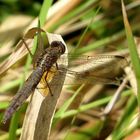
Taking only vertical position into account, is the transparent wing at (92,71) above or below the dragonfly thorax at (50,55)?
below

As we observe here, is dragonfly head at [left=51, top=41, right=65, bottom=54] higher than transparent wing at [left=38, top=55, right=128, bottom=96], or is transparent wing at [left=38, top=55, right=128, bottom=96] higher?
dragonfly head at [left=51, top=41, right=65, bottom=54]

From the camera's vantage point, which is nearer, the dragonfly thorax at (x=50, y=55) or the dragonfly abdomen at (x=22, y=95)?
the dragonfly abdomen at (x=22, y=95)

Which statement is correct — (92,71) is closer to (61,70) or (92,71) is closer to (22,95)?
(61,70)

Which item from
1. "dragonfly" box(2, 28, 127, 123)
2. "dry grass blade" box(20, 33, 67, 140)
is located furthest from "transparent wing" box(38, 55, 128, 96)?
"dry grass blade" box(20, 33, 67, 140)

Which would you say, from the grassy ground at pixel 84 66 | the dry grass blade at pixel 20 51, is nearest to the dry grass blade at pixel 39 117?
the grassy ground at pixel 84 66

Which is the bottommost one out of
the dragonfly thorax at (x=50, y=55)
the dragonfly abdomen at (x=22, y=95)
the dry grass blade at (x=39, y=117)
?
the dry grass blade at (x=39, y=117)

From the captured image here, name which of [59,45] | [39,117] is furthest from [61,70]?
[39,117]

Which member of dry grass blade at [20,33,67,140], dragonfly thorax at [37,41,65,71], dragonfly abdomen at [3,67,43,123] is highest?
dragonfly thorax at [37,41,65,71]

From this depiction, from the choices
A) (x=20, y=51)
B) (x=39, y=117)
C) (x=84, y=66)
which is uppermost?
(x=20, y=51)

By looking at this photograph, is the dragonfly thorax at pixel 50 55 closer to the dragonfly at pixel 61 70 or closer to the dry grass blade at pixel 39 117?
the dragonfly at pixel 61 70

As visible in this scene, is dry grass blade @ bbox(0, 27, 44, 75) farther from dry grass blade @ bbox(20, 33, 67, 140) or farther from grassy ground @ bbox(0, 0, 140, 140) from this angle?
dry grass blade @ bbox(20, 33, 67, 140)

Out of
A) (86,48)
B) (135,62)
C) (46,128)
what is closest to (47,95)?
(46,128)
